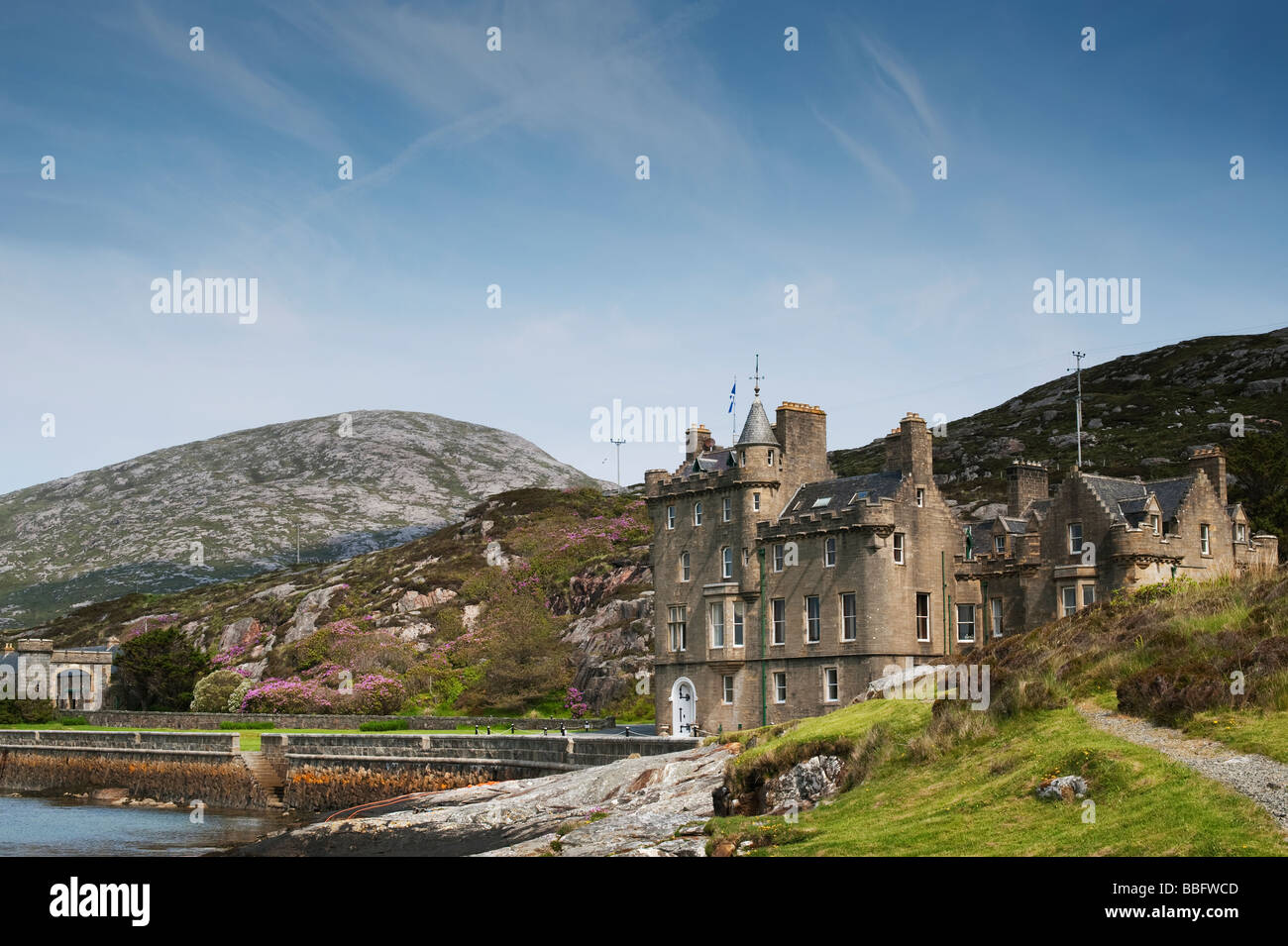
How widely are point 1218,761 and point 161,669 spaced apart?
3610 inches

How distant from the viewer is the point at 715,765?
125 ft

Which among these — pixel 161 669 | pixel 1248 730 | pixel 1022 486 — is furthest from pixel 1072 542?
pixel 161 669

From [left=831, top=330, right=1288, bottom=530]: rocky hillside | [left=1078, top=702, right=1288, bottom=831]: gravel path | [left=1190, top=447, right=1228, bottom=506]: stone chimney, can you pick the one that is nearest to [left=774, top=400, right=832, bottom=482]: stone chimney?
[left=1190, top=447, right=1228, bottom=506]: stone chimney

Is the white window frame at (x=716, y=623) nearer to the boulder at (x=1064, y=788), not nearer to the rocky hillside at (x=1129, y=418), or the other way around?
the boulder at (x=1064, y=788)

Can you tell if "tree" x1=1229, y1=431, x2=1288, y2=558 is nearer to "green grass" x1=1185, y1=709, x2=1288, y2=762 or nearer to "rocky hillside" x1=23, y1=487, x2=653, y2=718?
"rocky hillside" x1=23, y1=487, x2=653, y2=718

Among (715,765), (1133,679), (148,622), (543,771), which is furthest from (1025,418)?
(1133,679)

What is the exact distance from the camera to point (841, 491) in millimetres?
56938

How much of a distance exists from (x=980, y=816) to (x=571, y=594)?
3117 inches

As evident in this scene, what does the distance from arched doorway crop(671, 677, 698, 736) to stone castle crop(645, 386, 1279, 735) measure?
0.07 meters

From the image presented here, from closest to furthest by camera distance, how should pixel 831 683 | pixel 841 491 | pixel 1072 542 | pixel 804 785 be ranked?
pixel 804 785 → pixel 1072 542 → pixel 831 683 → pixel 841 491

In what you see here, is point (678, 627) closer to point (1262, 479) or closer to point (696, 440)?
point (696, 440)

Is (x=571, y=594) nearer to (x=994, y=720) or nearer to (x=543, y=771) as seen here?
(x=543, y=771)

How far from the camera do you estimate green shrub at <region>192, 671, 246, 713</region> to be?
90562 millimetres

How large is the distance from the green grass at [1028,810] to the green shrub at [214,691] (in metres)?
71.4
